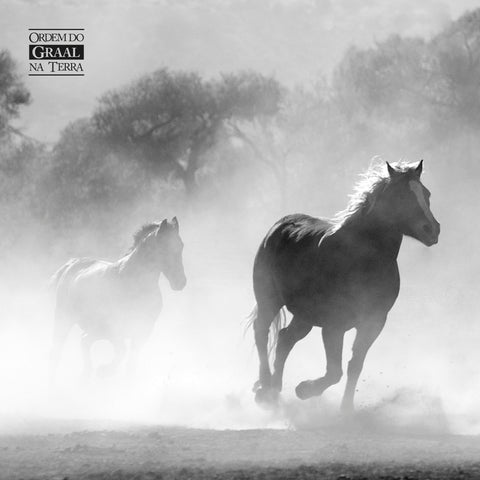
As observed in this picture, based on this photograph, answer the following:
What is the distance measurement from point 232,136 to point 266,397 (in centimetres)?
3998

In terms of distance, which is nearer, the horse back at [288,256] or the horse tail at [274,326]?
the horse back at [288,256]

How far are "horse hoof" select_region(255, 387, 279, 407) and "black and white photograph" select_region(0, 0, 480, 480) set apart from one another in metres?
0.02

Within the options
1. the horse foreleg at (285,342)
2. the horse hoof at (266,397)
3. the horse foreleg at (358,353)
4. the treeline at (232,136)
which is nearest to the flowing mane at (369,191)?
the horse foreleg at (358,353)

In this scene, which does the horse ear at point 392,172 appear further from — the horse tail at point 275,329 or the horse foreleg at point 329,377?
the horse tail at point 275,329

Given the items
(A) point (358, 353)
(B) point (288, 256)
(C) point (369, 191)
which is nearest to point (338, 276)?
(A) point (358, 353)

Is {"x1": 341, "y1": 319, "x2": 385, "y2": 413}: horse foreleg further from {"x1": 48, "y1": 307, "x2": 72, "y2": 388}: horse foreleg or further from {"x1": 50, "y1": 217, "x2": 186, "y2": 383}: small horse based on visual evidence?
{"x1": 48, "y1": 307, "x2": 72, "y2": 388}: horse foreleg

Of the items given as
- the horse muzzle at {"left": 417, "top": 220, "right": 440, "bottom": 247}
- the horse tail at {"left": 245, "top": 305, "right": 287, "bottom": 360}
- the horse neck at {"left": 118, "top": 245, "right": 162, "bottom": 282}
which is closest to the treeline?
the horse neck at {"left": 118, "top": 245, "right": 162, "bottom": 282}

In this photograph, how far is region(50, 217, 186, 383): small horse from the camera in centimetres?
1468

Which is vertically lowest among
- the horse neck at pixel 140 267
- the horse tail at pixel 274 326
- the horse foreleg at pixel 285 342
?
the horse foreleg at pixel 285 342

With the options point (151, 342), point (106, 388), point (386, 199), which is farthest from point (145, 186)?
point (386, 199)

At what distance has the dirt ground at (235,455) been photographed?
7.96 m

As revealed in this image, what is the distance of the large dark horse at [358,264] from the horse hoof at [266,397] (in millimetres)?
809

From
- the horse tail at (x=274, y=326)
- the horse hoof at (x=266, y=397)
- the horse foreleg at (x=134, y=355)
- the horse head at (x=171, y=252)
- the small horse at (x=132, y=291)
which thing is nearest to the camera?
the horse hoof at (x=266, y=397)

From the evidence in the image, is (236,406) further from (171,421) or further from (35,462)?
(35,462)
